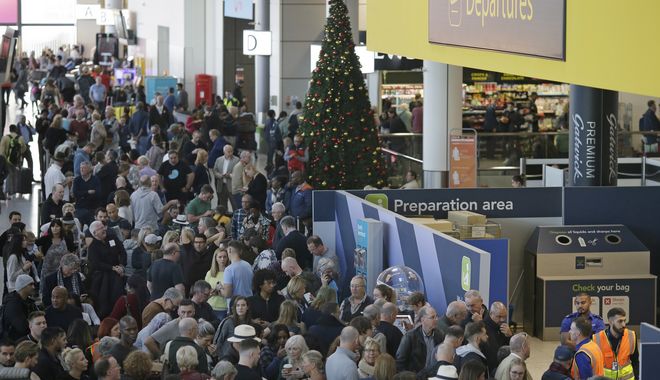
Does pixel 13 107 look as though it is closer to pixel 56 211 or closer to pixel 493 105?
pixel 493 105

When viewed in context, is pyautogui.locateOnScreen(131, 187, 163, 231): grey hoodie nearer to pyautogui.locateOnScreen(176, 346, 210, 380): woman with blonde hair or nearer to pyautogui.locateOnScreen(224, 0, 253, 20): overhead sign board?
pyautogui.locateOnScreen(176, 346, 210, 380): woman with blonde hair

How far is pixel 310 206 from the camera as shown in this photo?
16594 mm

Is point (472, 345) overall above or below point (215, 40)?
below

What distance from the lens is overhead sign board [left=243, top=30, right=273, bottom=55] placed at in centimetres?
2905

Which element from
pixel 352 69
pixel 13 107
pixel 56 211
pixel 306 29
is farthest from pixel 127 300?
pixel 13 107

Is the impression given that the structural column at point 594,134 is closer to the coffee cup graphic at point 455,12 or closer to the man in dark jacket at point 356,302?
the coffee cup graphic at point 455,12

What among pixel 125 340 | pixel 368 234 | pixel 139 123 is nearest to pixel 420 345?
pixel 125 340

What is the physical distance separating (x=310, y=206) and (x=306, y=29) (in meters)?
13.4

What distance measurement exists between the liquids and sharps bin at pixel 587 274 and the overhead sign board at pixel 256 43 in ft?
50.4

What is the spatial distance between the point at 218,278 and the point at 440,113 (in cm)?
687

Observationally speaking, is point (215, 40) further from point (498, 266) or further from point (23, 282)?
point (23, 282)


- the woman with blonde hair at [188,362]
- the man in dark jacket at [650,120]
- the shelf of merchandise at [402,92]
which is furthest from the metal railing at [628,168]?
the woman with blonde hair at [188,362]

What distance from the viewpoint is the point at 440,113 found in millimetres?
18734

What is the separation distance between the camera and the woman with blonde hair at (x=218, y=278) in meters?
12.3
